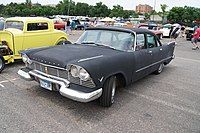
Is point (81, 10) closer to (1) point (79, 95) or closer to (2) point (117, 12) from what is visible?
(2) point (117, 12)

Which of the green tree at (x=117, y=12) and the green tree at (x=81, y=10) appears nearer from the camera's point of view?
the green tree at (x=117, y=12)

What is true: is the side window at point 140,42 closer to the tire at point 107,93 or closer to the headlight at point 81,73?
the tire at point 107,93

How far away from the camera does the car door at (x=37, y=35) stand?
25.0 feet

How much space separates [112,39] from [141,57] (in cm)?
78

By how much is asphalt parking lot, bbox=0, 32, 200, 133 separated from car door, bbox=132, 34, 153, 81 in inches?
18.3

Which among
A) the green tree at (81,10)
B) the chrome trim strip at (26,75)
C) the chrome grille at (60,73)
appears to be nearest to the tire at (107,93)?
the chrome grille at (60,73)

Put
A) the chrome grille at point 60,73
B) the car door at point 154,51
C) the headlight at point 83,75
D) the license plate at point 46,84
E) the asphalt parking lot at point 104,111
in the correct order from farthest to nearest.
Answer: the car door at point 154,51
the license plate at point 46,84
the chrome grille at point 60,73
the headlight at point 83,75
the asphalt parking lot at point 104,111

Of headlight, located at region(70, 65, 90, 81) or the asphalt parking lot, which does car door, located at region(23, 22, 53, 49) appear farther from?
headlight, located at region(70, 65, 90, 81)

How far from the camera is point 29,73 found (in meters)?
4.70

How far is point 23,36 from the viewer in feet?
24.5

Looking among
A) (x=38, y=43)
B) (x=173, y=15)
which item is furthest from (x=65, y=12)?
(x=38, y=43)

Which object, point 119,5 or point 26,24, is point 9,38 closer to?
point 26,24

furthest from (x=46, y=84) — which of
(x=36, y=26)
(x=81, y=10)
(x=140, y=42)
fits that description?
(x=81, y=10)

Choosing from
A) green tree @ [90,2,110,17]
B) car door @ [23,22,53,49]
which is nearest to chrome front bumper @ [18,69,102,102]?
car door @ [23,22,53,49]
